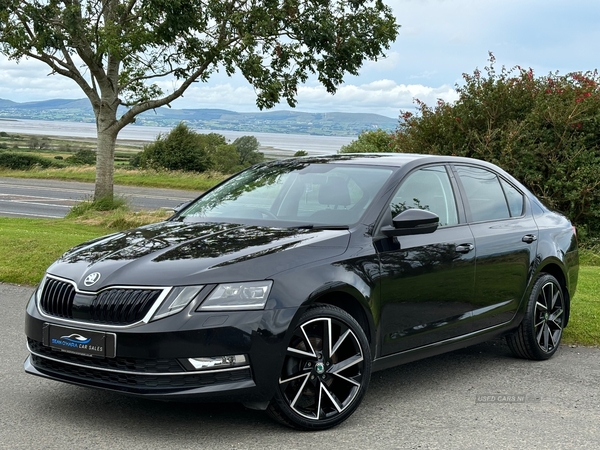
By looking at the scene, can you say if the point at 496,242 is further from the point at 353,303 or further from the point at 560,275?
the point at 353,303

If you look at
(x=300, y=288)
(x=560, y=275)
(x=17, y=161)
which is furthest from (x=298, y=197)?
(x=17, y=161)

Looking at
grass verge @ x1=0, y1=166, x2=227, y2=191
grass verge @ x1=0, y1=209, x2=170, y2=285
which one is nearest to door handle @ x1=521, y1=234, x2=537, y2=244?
grass verge @ x1=0, y1=209, x2=170, y2=285

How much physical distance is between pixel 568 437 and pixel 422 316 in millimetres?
1197

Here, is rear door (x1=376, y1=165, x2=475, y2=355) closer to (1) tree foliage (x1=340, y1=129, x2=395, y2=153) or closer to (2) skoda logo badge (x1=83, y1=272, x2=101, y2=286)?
(2) skoda logo badge (x1=83, y1=272, x2=101, y2=286)

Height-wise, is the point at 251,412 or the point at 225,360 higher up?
the point at 225,360

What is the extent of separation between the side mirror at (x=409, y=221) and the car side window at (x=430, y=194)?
0.25 meters

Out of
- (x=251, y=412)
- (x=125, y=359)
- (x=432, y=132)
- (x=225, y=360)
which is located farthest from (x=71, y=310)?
(x=432, y=132)

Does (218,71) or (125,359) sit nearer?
(125,359)

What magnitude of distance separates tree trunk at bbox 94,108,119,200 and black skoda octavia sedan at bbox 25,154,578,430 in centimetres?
1401

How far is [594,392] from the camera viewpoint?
19.1ft

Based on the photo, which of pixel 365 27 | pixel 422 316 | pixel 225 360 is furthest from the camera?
pixel 365 27

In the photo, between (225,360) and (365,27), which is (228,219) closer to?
(225,360)

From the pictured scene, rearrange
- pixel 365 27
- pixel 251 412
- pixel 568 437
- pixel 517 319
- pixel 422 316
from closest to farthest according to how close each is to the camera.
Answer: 1. pixel 568 437
2. pixel 251 412
3. pixel 422 316
4. pixel 517 319
5. pixel 365 27

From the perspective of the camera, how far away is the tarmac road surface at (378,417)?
181 inches
